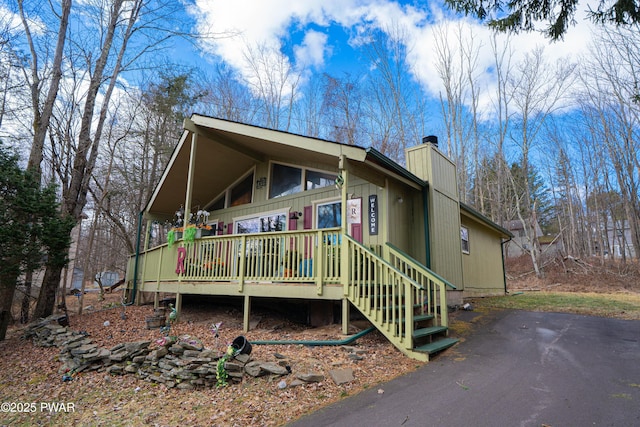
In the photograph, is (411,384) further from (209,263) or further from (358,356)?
(209,263)

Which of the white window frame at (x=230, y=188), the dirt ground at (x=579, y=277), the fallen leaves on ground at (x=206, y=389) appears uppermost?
the white window frame at (x=230, y=188)

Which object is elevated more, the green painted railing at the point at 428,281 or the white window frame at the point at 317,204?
the white window frame at the point at 317,204

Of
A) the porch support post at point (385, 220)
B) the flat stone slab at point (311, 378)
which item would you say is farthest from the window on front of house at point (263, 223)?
the flat stone slab at point (311, 378)

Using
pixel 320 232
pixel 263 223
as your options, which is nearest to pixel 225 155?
pixel 263 223

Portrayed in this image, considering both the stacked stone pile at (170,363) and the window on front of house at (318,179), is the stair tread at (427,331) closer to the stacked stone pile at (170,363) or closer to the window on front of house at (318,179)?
the stacked stone pile at (170,363)

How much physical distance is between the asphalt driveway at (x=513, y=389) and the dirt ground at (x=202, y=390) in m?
0.29

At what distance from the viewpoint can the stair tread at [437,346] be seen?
16.1 feet

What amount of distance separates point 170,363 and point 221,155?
651cm

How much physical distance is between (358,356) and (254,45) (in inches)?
809

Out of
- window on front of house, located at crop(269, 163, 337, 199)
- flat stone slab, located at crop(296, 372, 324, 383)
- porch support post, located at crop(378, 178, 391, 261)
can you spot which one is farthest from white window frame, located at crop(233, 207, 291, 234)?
flat stone slab, located at crop(296, 372, 324, 383)

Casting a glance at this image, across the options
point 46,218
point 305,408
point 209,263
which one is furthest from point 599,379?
point 46,218

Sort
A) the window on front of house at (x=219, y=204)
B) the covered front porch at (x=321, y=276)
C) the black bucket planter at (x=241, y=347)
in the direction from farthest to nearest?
the window on front of house at (x=219, y=204), the covered front porch at (x=321, y=276), the black bucket planter at (x=241, y=347)

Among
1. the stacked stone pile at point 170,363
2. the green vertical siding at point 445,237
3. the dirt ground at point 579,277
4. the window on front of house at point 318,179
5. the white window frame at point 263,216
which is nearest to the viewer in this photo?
the stacked stone pile at point 170,363

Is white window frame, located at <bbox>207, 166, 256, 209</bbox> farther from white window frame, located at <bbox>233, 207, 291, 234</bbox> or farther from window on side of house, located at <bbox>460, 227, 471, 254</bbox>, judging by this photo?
window on side of house, located at <bbox>460, 227, 471, 254</bbox>
